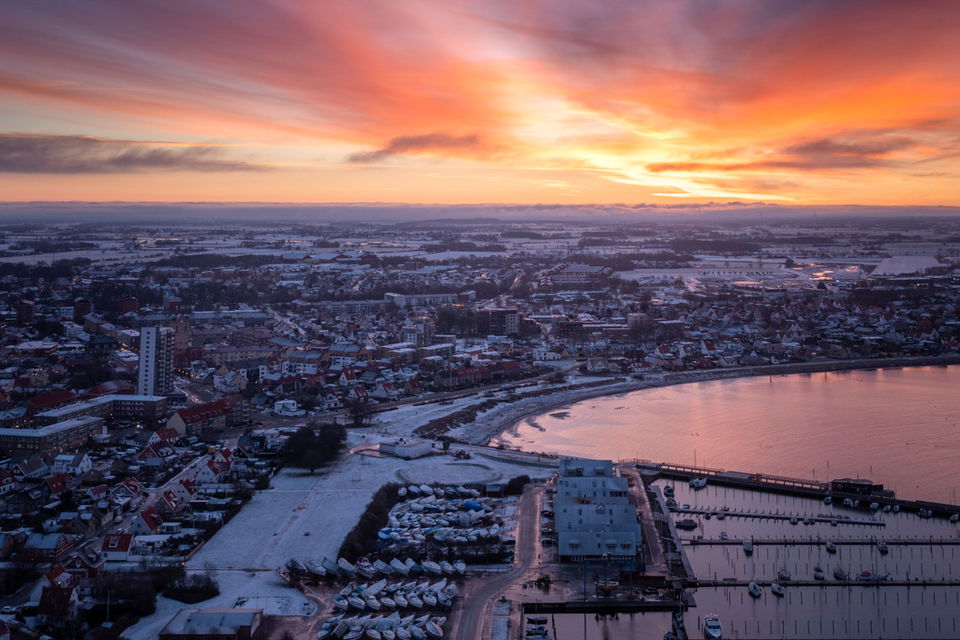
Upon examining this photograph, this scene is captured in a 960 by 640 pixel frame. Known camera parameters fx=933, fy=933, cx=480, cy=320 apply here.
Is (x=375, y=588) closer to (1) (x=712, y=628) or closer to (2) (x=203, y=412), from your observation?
(1) (x=712, y=628)

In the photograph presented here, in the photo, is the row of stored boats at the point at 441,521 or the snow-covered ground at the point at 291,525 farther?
the row of stored boats at the point at 441,521

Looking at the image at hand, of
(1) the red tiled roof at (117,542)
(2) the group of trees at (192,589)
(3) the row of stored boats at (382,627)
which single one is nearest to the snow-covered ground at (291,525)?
(2) the group of trees at (192,589)

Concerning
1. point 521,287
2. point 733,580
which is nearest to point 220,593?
point 733,580

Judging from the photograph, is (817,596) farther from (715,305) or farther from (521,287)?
(521,287)

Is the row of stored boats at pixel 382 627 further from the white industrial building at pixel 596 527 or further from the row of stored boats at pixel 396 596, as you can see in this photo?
the white industrial building at pixel 596 527

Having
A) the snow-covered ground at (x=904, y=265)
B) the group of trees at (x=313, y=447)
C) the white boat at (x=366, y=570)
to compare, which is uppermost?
the snow-covered ground at (x=904, y=265)

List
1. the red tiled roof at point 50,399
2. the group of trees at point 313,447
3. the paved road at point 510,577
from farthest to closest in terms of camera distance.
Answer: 1. the red tiled roof at point 50,399
2. the group of trees at point 313,447
3. the paved road at point 510,577

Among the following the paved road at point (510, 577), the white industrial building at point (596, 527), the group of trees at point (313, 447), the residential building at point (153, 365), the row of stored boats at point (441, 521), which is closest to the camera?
the paved road at point (510, 577)

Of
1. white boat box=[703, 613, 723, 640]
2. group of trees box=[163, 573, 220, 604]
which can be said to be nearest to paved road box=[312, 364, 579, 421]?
group of trees box=[163, 573, 220, 604]

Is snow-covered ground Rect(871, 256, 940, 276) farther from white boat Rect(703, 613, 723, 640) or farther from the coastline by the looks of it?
white boat Rect(703, 613, 723, 640)
